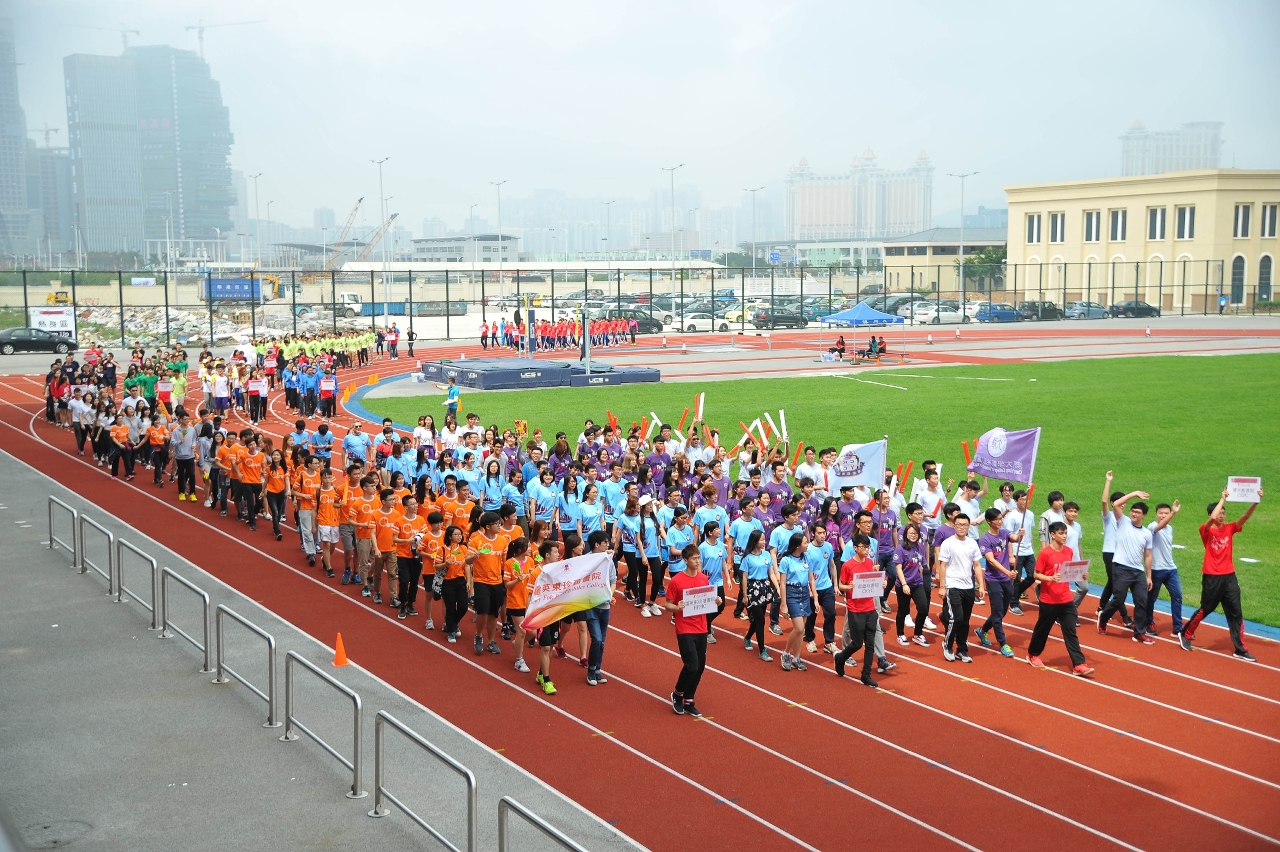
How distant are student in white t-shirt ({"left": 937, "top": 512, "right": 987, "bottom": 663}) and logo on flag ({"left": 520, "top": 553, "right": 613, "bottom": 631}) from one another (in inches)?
150

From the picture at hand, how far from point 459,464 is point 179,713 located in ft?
24.2

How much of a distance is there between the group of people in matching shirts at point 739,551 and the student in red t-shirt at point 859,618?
0.02 metres

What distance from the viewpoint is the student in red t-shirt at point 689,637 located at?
10.9m

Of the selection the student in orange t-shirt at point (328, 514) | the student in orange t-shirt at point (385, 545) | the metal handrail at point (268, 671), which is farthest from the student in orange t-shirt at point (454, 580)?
the student in orange t-shirt at point (328, 514)

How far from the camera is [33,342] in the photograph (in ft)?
174

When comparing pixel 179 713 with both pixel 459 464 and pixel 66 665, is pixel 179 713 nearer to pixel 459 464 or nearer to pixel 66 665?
pixel 66 665

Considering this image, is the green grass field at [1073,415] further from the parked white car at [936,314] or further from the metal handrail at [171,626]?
the parked white car at [936,314]

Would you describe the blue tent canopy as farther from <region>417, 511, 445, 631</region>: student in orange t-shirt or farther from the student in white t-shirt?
<region>417, 511, 445, 631</region>: student in orange t-shirt

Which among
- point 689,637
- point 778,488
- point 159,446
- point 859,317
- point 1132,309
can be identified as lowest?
point 689,637

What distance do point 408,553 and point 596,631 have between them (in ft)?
10.7

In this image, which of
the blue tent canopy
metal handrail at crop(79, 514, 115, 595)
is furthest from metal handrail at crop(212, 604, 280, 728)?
the blue tent canopy

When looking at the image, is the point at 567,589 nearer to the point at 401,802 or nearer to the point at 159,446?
the point at 401,802

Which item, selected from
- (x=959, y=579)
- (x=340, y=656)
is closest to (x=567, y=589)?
(x=340, y=656)

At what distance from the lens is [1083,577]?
12414mm
